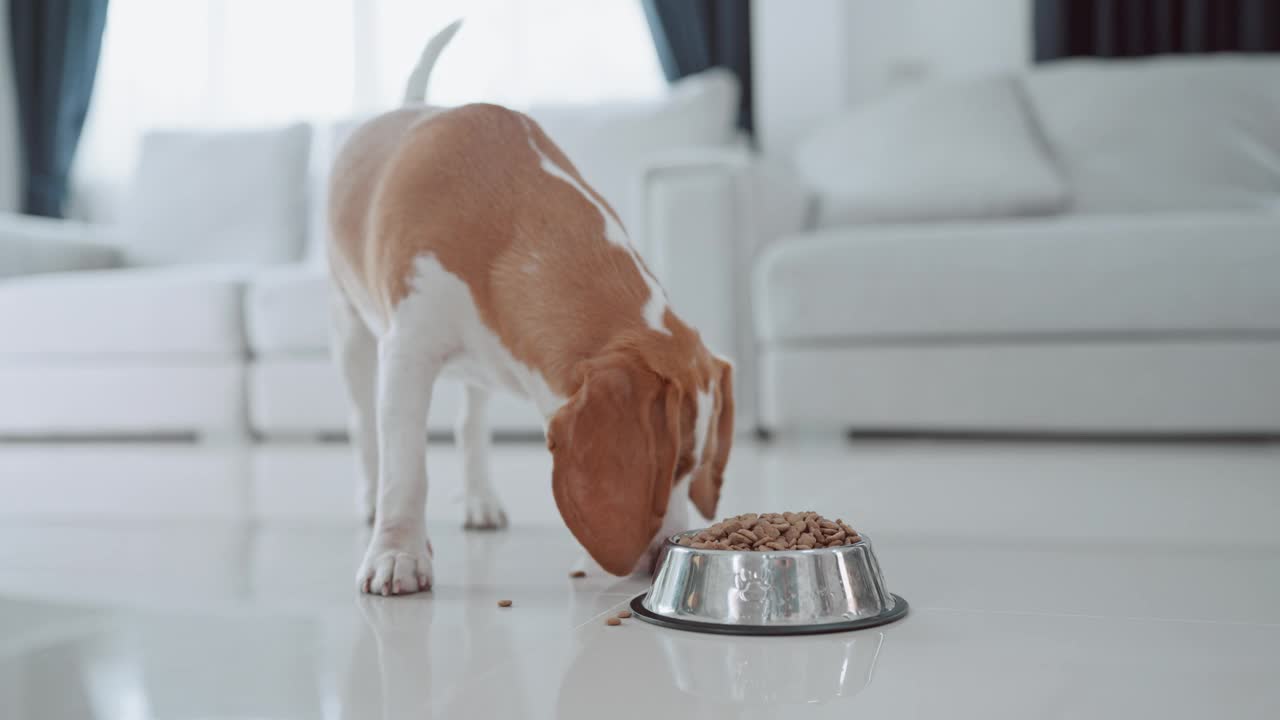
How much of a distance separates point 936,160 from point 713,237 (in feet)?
2.84

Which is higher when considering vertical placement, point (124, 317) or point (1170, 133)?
point (1170, 133)

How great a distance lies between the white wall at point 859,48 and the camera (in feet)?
13.9

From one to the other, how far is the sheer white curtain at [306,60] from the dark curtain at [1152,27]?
70.3 inches

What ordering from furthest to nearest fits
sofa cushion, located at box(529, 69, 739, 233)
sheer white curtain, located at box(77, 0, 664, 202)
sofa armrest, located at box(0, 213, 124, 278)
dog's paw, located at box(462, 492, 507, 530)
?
1. sheer white curtain, located at box(77, 0, 664, 202)
2. sofa cushion, located at box(529, 69, 739, 233)
3. sofa armrest, located at box(0, 213, 124, 278)
4. dog's paw, located at box(462, 492, 507, 530)

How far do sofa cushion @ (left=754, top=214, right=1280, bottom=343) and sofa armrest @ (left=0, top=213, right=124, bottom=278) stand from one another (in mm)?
2408

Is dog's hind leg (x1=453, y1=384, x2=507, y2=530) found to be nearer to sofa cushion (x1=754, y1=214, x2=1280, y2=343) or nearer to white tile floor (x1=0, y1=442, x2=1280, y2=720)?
white tile floor (x1=0, y1=442, x2=1280, y2=720)

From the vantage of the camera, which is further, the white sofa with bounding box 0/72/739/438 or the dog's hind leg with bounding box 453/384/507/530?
the white sofa with bounding box 0/72/739/438

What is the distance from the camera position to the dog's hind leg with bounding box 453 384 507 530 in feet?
5.54

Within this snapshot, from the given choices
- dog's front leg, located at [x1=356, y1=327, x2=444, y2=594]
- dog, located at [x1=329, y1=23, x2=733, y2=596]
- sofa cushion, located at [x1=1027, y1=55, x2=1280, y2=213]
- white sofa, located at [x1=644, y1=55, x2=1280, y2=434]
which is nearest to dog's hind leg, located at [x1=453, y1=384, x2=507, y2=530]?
dog, located at [x1=329, y1=23, x2=733, y2=596]

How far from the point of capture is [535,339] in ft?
3.96

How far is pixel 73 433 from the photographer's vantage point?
3457mm

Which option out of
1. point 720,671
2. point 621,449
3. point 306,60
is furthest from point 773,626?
point 306,60

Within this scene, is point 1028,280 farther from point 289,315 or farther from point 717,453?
point 289,315

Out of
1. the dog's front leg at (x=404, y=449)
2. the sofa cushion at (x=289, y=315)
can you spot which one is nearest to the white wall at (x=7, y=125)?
the sofa cushion at (x=289, y=315)
